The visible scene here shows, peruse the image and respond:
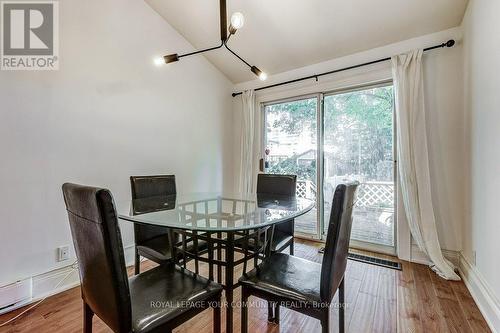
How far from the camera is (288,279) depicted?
123 cm

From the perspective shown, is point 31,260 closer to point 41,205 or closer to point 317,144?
point 41,205

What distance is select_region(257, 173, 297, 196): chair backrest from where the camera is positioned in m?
2.28

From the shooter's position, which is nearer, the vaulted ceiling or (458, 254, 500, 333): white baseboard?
(458, 254, 500, 333): white baseboard

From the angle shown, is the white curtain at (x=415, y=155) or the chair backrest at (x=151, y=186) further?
the white curtain at (x=415, y=155)

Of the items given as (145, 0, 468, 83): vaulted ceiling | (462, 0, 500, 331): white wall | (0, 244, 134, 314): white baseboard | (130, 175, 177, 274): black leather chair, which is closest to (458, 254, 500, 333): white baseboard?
(462, 0, 500, 331): white wall

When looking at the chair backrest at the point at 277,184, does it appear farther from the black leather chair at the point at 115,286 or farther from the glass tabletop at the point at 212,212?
the black leather chair at the point at 115,286

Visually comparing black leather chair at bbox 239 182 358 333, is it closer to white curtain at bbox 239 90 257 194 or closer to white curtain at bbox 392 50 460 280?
white curtain at bbox 392 50 460 280

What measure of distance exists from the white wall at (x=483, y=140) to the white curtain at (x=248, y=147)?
240 cm

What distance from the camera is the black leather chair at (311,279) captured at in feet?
3.44

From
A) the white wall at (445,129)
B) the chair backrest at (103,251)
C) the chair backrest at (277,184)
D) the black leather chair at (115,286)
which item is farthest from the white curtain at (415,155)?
the chair backrest at (103,251)

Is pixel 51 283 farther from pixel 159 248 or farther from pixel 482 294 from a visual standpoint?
pixel 482 294

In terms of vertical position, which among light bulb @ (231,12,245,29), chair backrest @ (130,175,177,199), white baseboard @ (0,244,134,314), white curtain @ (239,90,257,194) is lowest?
white baseboard @ (0,244,134,314)

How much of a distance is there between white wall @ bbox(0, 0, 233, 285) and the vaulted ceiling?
37 centimetres

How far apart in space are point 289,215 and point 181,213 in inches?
27.5
